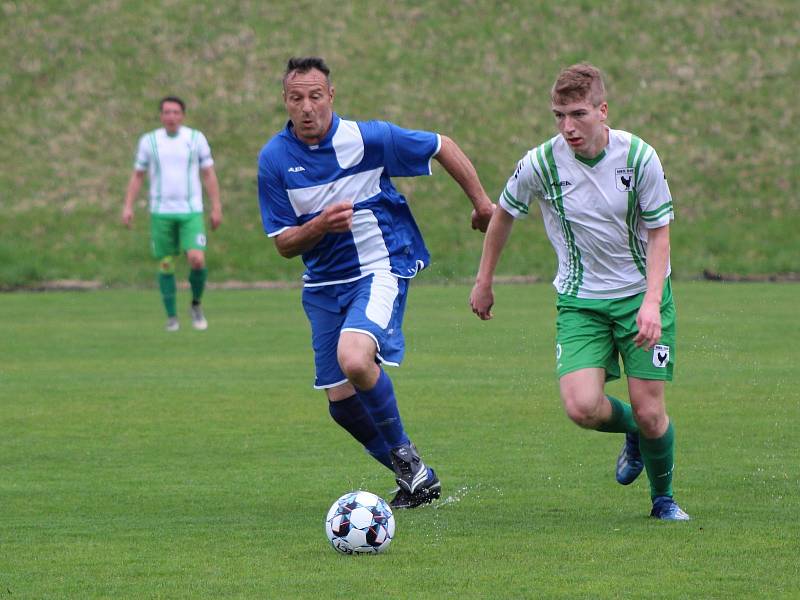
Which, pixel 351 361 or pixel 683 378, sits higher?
pixel 351 361

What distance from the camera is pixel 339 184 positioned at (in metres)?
7.06

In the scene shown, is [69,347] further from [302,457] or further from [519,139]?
[519,139]

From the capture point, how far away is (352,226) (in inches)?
279

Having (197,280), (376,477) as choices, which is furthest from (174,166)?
(376,477)

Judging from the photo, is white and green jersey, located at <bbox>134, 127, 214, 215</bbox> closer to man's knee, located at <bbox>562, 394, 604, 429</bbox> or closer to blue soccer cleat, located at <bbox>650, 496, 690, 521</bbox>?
man's knee, located at <bbox>562, 394, 604, 429</bbox>

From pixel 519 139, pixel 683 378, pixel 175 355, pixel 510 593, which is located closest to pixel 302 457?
pixel 510 593

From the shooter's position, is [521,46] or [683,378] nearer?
[683,378]

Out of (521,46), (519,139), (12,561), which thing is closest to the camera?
(12,561)

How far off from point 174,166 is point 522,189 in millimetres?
10166

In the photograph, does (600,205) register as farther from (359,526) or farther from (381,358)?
(359,526)

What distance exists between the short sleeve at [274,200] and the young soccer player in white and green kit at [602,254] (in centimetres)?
103

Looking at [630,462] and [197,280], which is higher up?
[630,462]

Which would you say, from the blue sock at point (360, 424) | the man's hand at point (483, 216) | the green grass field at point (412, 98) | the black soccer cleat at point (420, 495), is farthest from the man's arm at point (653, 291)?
the green grass field at point (412, 98)

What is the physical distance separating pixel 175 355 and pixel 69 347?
4.78 ft
